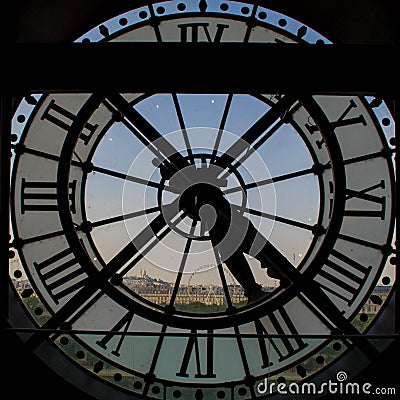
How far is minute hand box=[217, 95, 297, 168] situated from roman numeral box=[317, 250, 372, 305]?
104 cm

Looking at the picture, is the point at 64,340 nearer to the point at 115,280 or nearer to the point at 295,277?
the point at 115,280

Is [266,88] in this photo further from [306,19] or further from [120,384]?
[120,384]

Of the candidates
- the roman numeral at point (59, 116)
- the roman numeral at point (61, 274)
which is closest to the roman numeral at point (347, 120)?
the roman numeral at point (59, 116)

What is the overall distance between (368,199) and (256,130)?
104cm

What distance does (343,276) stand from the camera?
4266 millimetres

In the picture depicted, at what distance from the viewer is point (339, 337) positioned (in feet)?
10.2

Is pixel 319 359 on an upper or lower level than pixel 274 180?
lower

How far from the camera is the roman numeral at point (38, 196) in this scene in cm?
416

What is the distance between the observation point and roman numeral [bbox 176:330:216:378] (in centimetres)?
317

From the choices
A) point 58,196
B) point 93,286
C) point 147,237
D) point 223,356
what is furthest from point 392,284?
point 58,196

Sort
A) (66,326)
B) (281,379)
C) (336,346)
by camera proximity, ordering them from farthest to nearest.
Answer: (66,326), (336,346), (281,379)

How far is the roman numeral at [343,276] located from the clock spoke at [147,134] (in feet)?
4.33

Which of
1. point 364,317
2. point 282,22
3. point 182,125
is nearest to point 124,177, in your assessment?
point 182,125

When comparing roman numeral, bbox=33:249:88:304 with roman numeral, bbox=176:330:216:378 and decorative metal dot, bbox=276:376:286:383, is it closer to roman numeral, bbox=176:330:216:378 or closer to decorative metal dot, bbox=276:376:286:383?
roman numeral, bbox=176:330:216:378
